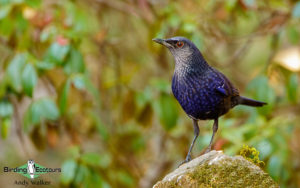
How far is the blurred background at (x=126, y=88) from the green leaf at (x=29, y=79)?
11mm

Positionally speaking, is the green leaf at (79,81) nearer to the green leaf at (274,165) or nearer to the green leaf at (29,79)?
the green leaf at (29,79)

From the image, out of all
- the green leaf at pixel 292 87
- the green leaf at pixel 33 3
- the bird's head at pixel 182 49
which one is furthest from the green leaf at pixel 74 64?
the green leaf at pixel 292 87

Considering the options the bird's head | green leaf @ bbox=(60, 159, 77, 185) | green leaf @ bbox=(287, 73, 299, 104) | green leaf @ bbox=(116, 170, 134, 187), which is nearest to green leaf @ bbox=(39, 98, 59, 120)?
green leaf @ bbox=(60, 159, 77, 185)

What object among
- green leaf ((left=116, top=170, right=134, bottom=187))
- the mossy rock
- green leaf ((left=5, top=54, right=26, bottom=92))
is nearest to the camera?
the mossy rock

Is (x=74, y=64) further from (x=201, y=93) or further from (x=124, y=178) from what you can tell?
(x=124, y=178)

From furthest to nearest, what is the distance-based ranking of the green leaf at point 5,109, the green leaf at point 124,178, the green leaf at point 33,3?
the green leaf at point 124,178 < the green leaf at point 5,109 < the green leaf at point 33,3

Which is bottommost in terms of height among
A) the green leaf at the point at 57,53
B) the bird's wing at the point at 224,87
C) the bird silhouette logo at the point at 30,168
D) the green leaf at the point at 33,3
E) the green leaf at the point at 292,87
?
the bird silhouette logo at the point at 30,168

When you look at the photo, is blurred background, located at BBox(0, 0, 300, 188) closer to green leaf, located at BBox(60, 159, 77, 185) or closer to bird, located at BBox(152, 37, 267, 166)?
green leaf, located at BBox(60, 159, 77, 185)

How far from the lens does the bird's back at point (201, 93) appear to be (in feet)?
11.7

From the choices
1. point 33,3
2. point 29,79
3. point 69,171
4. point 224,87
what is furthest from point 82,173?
point 224,87

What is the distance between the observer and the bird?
141 inches

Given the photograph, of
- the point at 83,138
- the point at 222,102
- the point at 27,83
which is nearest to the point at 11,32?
the point at 27,83

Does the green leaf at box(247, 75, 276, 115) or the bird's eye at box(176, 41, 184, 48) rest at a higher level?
the green leaf at box(247, 75, 276, 115)

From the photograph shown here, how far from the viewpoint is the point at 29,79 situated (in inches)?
193
